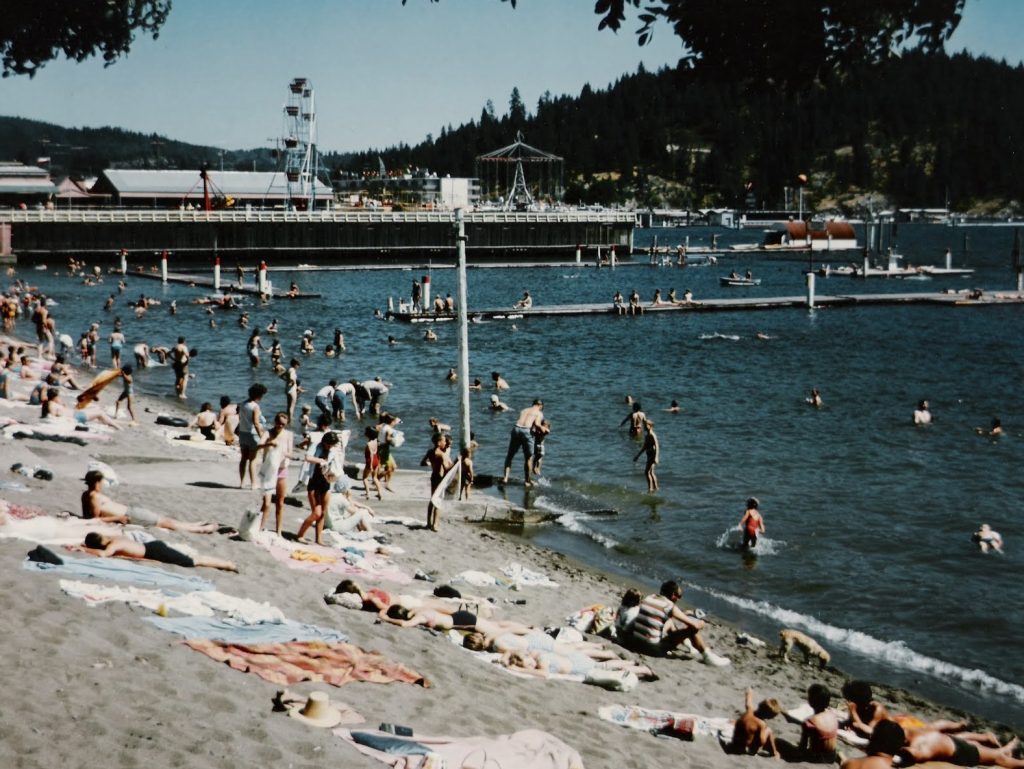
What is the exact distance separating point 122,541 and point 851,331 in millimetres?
50978


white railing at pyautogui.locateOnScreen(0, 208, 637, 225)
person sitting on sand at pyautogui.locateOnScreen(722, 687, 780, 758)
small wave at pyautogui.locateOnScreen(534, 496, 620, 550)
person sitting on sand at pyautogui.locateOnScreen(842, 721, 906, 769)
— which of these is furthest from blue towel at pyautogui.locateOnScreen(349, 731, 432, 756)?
white railing at pyautogui.locateOnScreen(0, 208, 637, 225)

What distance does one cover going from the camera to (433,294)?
81938 millimetres

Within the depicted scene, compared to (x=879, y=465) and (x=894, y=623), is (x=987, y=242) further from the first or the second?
(x=894, y=623)

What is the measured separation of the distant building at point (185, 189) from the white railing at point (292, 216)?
32.8 meters

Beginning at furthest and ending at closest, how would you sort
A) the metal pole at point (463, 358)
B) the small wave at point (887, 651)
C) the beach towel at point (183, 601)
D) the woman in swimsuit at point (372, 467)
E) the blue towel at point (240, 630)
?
the metal pole at point (463, 358) < the woman in swimsuit at point (372, 467) < the small wave at point (887, 651) < the beach towel at point (183, 601) < the blue towel at point (240, 630)

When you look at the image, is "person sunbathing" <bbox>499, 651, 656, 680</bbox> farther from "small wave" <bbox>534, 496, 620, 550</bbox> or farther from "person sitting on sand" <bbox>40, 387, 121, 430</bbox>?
"person sitting on sand" <bbox>40, 387, 121, 430</bbox>

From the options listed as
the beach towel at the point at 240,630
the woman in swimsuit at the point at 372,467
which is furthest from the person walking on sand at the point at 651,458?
the beach towel at the point at 240,630

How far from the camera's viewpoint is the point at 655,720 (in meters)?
10.1

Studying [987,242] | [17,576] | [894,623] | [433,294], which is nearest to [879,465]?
[894,623]

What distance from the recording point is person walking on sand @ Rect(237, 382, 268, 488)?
16.3 m

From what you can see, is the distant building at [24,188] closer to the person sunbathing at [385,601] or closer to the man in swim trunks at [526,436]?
the man in swim trunks at [526,436]

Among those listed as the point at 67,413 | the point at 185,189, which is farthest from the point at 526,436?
the point at 185,189

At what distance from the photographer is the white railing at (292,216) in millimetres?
96688

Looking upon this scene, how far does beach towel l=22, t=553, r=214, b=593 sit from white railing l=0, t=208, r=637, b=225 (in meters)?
92.6
